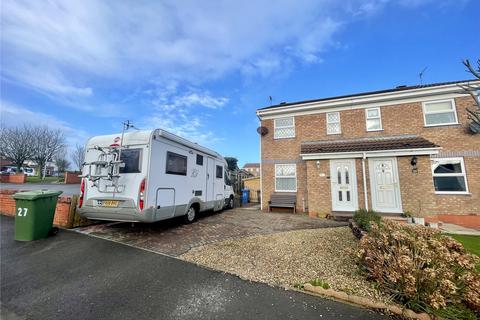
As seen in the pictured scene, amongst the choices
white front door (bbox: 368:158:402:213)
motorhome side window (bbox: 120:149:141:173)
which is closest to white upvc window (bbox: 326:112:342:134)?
white front door (bbox: 368:158:402:213)

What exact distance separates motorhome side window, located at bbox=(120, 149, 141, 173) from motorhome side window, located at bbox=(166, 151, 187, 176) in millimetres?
937

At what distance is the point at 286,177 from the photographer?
12461mm

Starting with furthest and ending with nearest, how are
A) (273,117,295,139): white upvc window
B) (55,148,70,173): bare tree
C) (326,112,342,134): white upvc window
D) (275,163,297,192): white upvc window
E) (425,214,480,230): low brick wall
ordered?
(55,148,70,173): bare tree, (273,117,295,139): white upvc window, (275,163,297,192): white upvc window, (326,112,342,134): white upvc window, (425,214,480,230): low brick wall

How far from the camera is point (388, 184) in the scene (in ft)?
31.0

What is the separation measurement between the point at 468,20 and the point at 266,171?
1034 centimetres

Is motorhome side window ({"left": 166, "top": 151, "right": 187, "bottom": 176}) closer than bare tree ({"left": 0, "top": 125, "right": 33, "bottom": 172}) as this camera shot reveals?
Yes

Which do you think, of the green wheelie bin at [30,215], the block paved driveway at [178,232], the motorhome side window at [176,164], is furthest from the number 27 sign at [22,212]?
the motorhome side window at [176,164]

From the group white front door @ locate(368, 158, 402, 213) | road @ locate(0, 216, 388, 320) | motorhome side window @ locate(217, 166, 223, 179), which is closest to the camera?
road @ locate(0, 216, 388, 320)

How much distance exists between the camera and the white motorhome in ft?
18.6

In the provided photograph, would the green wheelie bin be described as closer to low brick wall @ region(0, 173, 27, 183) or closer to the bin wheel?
the bin wheel

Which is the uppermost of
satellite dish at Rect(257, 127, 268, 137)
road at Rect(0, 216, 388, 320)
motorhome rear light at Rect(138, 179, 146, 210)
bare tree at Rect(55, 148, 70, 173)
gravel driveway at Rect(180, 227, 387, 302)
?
bare tree at Rect(55, 148, 70, 173)

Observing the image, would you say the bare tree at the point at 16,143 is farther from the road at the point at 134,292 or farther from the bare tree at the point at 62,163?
the road at the point at 134,292

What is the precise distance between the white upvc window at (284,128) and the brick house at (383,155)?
0.12 meters

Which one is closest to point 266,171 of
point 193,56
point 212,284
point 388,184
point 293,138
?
point 293,138
